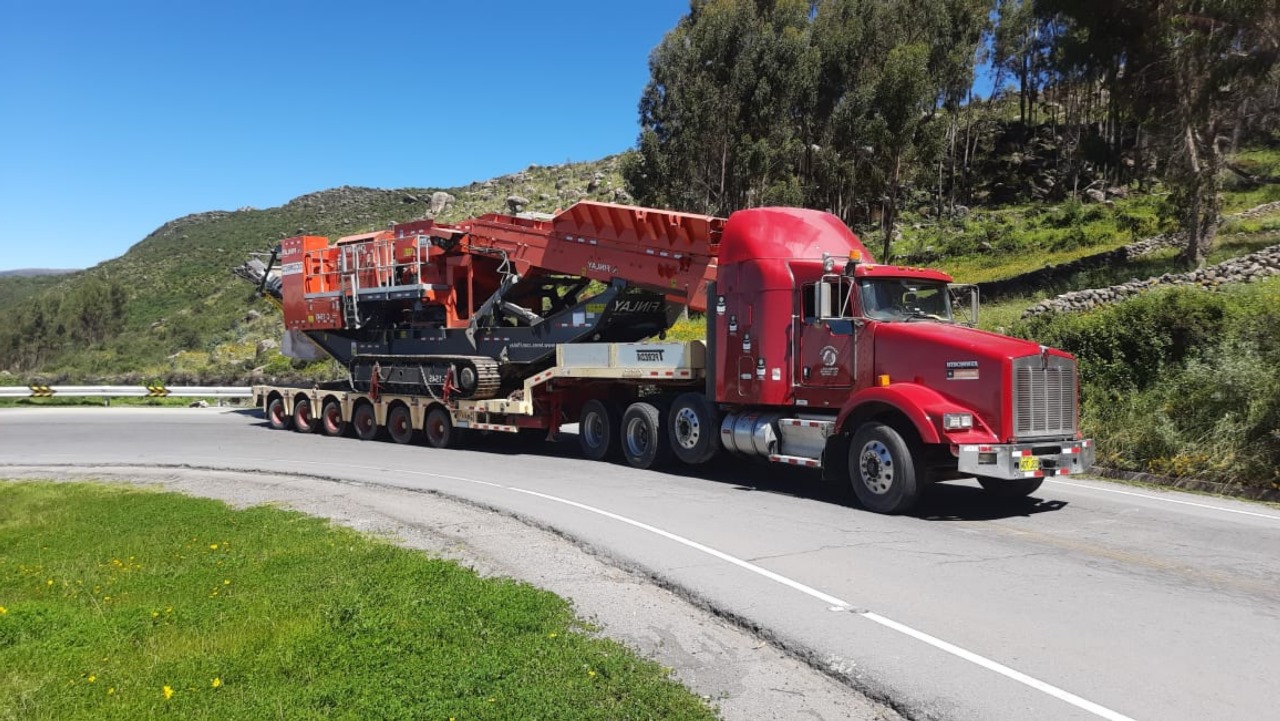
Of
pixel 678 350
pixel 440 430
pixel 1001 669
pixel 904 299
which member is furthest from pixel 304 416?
pixel 1001 669

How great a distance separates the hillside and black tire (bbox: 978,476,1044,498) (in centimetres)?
3162

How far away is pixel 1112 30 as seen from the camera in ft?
74.5

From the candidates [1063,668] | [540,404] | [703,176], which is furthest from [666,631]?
[703,176]

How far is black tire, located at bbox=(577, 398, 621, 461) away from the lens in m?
14.0

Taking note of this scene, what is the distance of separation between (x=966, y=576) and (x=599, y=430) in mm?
8278

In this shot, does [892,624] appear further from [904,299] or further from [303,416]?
[303,416]

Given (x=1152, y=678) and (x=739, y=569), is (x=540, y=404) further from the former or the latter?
(x=1152, y=678)

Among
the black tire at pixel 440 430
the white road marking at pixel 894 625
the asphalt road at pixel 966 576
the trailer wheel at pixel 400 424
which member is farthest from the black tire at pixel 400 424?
the white road marking at pixel 894 625

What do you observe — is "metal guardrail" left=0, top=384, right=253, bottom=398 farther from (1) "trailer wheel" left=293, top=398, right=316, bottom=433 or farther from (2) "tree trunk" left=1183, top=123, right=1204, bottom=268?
(2) "tree trunk" left=1183, top=123, right=1204, bottom=268

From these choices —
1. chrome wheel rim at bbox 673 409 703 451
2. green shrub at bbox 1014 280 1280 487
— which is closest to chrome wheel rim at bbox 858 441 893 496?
chrome wheel rim at bbox 673 409 703 451

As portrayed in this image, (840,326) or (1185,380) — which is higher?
(840,326)

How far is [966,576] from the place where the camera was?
677cm

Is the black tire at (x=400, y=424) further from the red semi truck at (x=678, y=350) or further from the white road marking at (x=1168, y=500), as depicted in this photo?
the white road marking at (x=1168, y=500)

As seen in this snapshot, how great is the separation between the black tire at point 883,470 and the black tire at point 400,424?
34.7 ft
